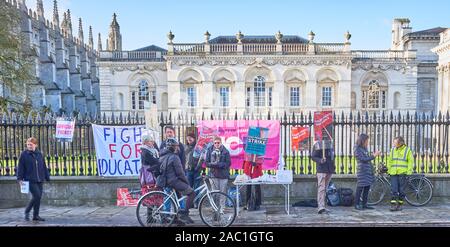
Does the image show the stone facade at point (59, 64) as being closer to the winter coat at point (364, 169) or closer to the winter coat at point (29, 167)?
the winter coat at point (29, 167)

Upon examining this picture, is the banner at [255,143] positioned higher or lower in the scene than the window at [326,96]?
lower

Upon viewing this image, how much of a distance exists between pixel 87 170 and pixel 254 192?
18.1 ft

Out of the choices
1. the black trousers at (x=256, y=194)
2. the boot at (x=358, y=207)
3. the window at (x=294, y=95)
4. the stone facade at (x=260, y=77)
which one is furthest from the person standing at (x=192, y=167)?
the window at (x=294, y=95)

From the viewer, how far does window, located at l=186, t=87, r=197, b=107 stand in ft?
123

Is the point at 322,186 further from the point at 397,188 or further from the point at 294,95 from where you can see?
the point at 294,95

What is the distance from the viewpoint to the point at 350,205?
8594 mm

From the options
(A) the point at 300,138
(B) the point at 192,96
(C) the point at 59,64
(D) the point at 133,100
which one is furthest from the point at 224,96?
(A) the point at 300,138

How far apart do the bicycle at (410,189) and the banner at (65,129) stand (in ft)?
28.9

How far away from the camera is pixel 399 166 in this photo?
8008mm

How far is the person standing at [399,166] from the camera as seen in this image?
26.2 feet

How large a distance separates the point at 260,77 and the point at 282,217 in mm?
30928

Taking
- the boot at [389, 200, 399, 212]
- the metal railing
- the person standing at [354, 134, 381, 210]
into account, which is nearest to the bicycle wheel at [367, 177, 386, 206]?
the boot at [389, 200, 399, 212]

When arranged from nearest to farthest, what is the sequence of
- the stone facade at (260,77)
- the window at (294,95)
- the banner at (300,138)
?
1. the banner at (300,138)
2. the stone facade at (260,77)
3. the window at (294,95)

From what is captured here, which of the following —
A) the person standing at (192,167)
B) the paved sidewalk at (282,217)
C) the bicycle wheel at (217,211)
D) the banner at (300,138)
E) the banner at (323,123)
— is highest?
the banner at (323,123)
